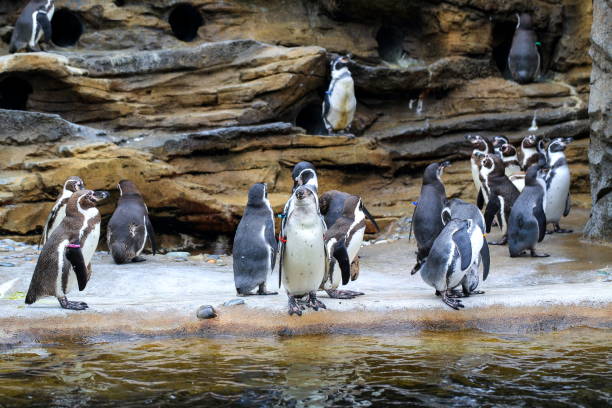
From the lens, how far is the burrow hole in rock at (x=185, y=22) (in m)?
14.4

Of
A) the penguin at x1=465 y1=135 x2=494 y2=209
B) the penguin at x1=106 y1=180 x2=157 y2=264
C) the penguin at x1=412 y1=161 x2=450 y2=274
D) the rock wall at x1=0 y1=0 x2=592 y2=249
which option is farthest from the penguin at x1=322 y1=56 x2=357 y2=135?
the penguin at x1=106 y1=180 x2=157 y2=264

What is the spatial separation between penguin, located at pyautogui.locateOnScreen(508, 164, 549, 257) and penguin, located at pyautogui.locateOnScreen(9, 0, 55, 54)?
24.6 ft

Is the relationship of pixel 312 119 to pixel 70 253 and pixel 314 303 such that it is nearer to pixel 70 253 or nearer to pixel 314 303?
pixel 314 303

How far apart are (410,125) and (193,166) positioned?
3.75 m

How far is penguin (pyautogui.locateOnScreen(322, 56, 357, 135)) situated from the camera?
12.4 meters

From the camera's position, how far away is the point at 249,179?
11680 millimetres

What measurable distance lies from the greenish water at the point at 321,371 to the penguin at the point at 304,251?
50 cm

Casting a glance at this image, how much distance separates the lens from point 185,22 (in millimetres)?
14750

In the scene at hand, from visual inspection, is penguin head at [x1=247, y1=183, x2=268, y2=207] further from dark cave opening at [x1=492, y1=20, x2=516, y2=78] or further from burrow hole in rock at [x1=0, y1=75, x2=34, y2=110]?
dark cave opening at [x1=492, y1=20, x2=516, y2=78]

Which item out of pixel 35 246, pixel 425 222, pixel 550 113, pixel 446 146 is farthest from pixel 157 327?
pixel 550 113

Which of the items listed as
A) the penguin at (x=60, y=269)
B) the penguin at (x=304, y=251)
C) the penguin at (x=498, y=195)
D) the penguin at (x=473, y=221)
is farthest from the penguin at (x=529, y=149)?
the penguin at (x=60, y=269)

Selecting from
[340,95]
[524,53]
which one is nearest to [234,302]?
[340,95]

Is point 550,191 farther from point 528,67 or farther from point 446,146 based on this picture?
point 528,67

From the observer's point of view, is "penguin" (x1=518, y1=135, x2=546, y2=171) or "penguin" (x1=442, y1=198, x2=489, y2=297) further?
"penguin" (x1=518, y1=135, x2=546, y2=171)
